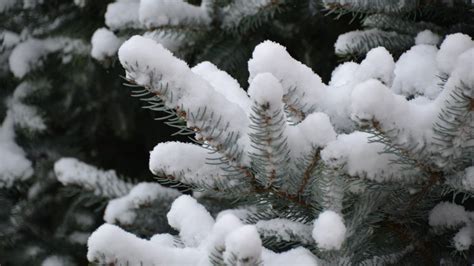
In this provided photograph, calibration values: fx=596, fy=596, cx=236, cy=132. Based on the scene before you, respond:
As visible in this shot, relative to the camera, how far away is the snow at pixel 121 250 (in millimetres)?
713

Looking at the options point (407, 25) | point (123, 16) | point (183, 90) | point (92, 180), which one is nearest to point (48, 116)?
point (92, 180)

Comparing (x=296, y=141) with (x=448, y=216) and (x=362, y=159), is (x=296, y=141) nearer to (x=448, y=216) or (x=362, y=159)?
(x=362, y=159)

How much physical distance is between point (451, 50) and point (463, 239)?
0.31m

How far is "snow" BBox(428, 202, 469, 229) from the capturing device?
3.19 feet

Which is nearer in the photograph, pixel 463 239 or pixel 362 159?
pixel 362 159

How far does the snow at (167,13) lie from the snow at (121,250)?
27.4 inches

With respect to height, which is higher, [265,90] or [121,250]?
[265,90]

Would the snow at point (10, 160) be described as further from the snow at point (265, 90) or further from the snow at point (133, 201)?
the snow at point (265, 90)

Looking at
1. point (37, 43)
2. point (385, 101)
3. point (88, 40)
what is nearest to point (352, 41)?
point (385, 101)

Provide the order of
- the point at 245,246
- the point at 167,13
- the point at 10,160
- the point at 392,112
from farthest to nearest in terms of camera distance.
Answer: the point at 10,160, the point at 167,13, the point at 392,112, the point at 245,246

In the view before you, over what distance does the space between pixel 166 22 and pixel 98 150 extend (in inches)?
43.5

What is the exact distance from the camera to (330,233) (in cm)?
73

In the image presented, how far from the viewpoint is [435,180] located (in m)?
0.85

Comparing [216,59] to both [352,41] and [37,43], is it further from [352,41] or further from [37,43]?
[37,43]
